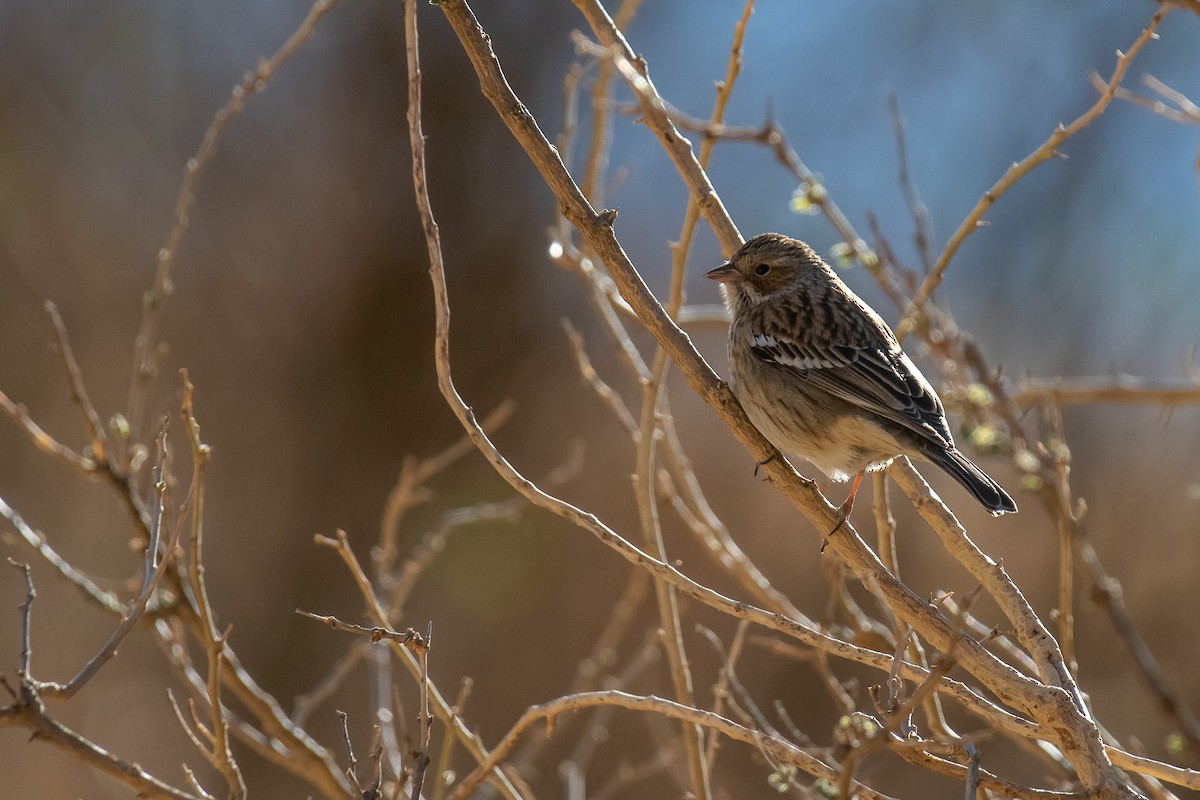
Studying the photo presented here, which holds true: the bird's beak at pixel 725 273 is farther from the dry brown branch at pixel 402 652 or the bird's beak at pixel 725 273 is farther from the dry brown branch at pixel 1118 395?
the dry brown branch at pixel 402 652

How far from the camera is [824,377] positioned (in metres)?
4.08

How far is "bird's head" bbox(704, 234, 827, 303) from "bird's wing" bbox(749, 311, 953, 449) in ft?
0.76

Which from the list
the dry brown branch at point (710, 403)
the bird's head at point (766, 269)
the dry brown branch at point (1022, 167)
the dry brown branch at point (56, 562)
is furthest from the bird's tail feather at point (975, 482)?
the dry brown branch at point (56, 562)

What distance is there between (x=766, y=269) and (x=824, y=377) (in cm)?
59

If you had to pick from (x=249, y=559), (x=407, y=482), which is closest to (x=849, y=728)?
(x=407, y=482)

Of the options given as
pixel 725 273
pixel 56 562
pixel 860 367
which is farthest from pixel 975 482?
pixel 56 562

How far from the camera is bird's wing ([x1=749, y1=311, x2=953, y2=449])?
12.4 ft

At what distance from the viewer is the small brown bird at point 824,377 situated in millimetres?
3674

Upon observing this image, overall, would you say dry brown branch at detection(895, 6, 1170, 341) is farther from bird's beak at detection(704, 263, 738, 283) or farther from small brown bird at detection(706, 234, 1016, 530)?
bird's beak at detection(704, 263, 738, 283)

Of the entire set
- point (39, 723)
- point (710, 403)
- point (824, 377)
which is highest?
point (824, 377)

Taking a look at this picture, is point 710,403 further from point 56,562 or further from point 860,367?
point 56,562

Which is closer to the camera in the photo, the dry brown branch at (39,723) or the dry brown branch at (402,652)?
the dry brown branch at (39,723)

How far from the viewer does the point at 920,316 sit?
3645 millimetres

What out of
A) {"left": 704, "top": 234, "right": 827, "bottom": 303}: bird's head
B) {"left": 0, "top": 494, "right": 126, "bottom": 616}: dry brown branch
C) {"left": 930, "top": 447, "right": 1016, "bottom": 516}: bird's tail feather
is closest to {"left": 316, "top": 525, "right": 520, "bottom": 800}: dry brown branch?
{"left": 0, "top": 494, "right": 126, "bottom": 616}: dry brown branch
